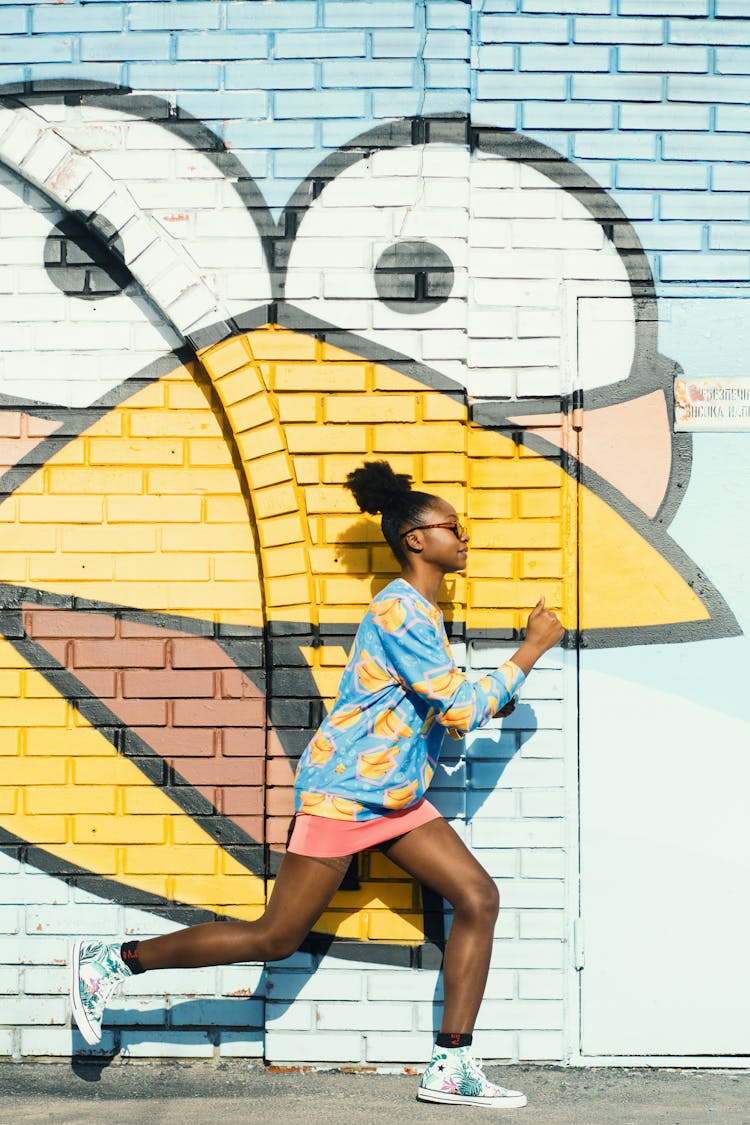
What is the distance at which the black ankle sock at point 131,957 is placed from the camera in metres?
3.95

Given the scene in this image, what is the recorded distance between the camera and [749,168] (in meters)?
4.36

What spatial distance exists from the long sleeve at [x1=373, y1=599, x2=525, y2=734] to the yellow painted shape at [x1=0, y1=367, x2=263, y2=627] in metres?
0.73

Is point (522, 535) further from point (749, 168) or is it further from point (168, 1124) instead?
point (168, 1124)

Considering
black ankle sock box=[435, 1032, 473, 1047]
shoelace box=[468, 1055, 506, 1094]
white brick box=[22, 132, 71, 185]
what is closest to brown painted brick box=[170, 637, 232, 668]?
black ankle sock box=[435, 1032, 473, 1047]

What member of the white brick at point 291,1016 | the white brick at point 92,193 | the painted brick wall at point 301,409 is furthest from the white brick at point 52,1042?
the white brick at point 92,193

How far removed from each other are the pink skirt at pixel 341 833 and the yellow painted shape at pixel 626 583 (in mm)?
1007

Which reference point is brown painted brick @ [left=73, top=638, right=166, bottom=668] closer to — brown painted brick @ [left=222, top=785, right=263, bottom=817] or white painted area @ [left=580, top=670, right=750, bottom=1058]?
brown painted brick @ [left=222, top=785, right=263, bottom=817]

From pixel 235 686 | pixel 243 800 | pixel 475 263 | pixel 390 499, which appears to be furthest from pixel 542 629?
pixel 475 263

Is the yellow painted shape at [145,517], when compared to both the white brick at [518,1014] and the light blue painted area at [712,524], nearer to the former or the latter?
the light blue painted area at [712,524]

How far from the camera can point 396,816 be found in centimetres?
386

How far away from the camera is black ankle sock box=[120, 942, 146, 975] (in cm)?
395

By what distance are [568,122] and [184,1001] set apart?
3330mm

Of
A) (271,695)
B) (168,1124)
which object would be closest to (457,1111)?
(168,1124)

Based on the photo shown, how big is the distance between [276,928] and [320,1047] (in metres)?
0.63
